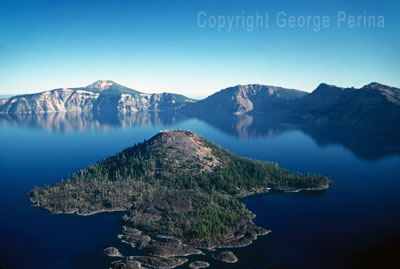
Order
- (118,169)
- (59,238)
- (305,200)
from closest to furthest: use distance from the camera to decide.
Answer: (59,238) < (305,200) < (118,169)

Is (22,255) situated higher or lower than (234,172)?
lower

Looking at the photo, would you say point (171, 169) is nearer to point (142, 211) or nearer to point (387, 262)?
point (142, 211)

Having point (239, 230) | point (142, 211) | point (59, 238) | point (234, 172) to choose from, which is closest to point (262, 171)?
point (234, 172)

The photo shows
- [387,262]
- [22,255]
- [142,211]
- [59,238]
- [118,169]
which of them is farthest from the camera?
[118,169]

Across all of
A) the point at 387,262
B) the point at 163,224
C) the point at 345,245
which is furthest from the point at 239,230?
the point at 387,262

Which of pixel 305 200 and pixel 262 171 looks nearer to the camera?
pixel 305 200

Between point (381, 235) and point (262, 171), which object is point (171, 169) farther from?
point (381, 235)
